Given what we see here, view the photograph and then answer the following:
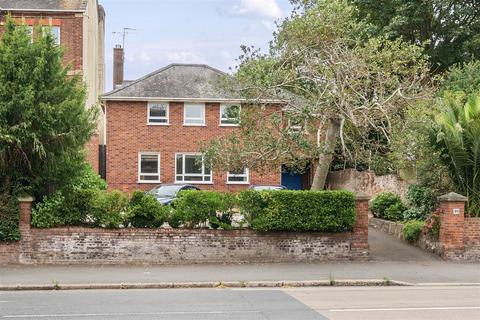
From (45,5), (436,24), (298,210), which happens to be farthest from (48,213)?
(436,24)

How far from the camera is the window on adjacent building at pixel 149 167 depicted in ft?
113

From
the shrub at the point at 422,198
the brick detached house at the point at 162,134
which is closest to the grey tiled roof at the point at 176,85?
the brick detached house at the point at 162,134

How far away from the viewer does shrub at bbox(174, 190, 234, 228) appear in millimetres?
17016

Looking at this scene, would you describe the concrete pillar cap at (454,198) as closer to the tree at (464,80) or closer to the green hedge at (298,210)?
the green hedge at (298,210)

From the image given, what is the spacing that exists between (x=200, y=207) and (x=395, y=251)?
20.0 ft

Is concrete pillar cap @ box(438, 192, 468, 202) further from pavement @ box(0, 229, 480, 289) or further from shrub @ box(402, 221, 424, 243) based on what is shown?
shrub @ box(402, 221, 424, 243)

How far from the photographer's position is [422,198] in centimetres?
2094

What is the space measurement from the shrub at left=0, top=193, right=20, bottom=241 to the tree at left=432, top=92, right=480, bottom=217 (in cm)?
1128

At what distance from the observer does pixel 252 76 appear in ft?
60.7

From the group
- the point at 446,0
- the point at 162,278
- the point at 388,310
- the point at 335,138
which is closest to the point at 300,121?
the point at 335,138

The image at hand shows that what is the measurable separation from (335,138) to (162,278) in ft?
23.3

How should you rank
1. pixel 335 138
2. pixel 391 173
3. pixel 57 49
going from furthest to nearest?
pixel 391 173 < pixel 335 138 < pixel 57 49

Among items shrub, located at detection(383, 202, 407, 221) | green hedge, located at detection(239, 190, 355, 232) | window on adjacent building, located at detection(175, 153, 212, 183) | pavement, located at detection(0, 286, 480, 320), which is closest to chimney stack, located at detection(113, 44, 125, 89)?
window on adjacent building, located at detection(175, 153, 212, 183)

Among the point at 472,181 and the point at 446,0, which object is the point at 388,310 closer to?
the point at 472,181
